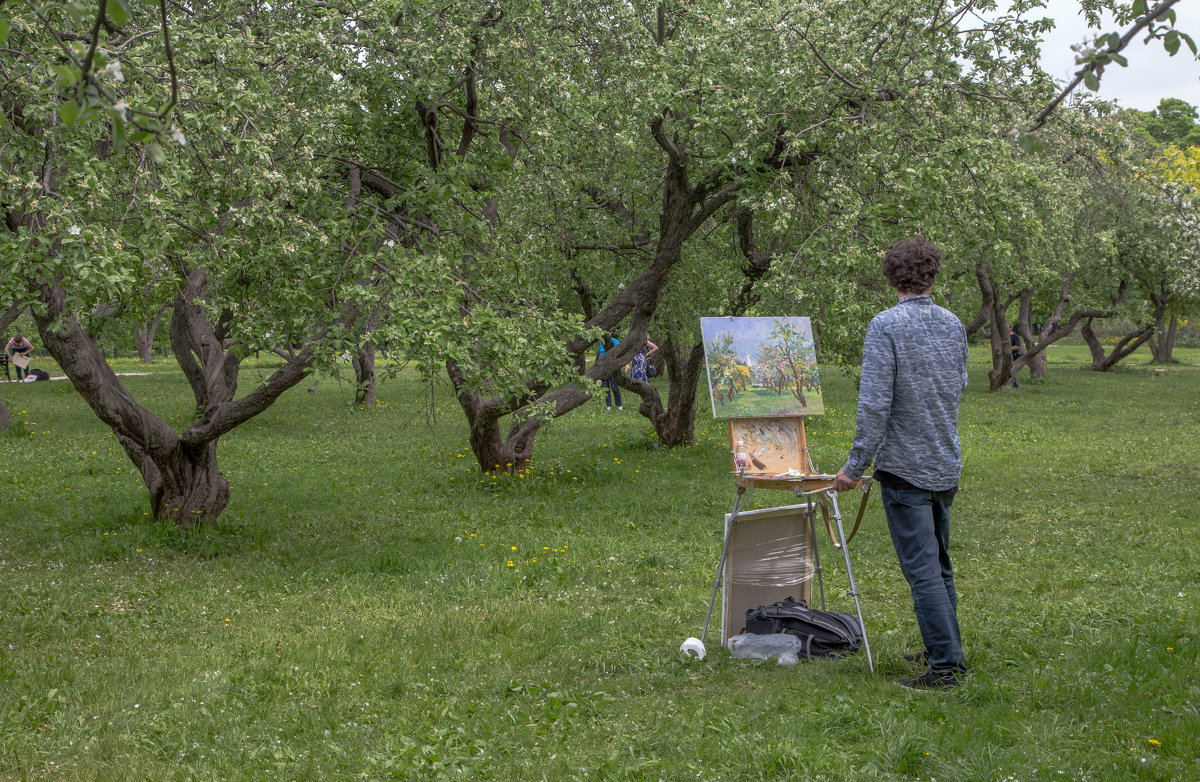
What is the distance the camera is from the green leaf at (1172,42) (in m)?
2.89

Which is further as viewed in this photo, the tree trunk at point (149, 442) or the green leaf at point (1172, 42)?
the tree trunk at point (149, 442)

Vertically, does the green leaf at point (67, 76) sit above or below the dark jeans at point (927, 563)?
above

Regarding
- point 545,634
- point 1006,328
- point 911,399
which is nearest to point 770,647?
point 545,634

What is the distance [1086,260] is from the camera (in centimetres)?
2736

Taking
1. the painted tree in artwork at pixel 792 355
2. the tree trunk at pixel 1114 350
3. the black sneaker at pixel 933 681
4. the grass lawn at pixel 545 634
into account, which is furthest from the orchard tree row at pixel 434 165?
the tree trunk at pixel 1114 350

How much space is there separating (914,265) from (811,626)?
230cm

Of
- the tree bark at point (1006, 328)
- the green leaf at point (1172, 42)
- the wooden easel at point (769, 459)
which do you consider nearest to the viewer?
the green leaf at point (1172, 42)

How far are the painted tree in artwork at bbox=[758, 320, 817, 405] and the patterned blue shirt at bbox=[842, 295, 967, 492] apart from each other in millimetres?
1515

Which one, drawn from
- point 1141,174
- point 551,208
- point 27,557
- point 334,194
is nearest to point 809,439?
point 551,208

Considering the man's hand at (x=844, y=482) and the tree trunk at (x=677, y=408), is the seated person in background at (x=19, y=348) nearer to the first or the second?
the tree trunk at (x=677, y=408)

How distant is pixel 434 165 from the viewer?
34.6 ft

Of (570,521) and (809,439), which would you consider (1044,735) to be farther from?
(809,439)

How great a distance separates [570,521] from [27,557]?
18.0ft

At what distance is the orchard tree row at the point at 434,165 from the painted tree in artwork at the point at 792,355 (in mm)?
1512
